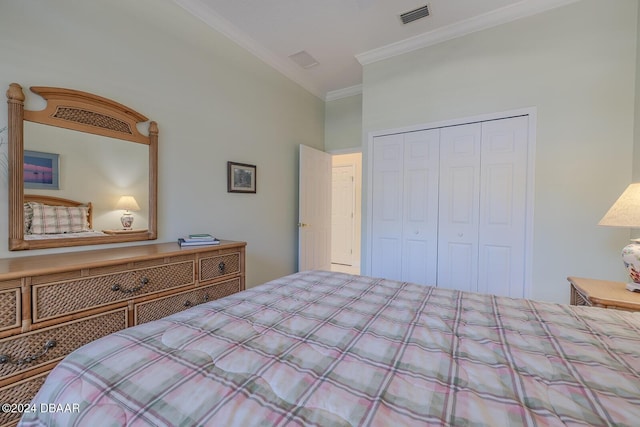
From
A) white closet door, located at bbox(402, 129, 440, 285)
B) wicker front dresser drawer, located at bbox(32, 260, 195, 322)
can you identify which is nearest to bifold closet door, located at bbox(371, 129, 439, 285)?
white closet door, located at bbox(402, 129, 440, 285)

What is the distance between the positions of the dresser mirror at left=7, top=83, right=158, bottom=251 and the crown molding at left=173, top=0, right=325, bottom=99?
1.17m

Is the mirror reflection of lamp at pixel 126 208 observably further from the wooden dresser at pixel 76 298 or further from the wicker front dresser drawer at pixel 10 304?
the wicker front dresser drawer at pixel 10 304

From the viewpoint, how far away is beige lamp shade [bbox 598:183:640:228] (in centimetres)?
154

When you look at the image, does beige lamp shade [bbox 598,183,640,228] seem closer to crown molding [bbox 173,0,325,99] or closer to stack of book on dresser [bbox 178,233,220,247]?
stack of book on dresser [bbox 178,233,220,247]

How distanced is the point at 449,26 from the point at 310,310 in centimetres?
311

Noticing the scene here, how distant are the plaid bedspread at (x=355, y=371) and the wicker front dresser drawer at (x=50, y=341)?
76cm

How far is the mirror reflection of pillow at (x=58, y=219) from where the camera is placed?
5.38 feet

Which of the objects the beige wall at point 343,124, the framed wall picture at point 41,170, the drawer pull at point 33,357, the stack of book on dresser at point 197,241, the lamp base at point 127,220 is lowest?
the drawer pull at point 33,357

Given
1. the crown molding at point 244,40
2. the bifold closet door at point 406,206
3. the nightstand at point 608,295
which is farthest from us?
the bifold closet door at point 406,206

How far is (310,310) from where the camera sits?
47.9 inches

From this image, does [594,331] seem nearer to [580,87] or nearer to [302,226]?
[580,87]

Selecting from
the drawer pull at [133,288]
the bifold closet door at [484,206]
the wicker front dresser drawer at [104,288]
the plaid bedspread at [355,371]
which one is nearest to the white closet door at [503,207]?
the bifold closet door at [484,206]

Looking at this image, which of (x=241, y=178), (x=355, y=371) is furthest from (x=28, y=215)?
(x=355, y=371)

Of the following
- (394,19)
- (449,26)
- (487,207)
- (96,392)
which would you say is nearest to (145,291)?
(96,392)
